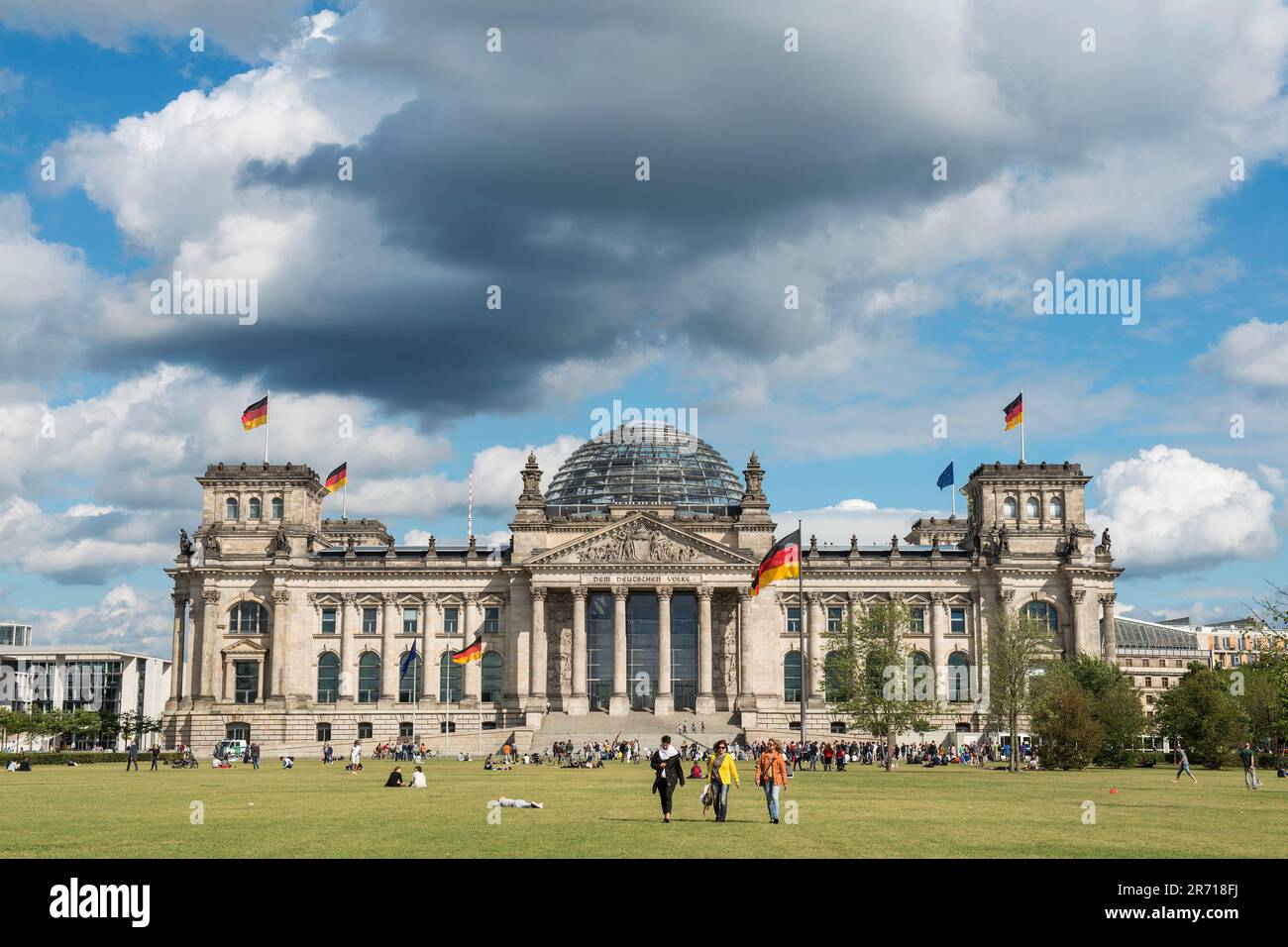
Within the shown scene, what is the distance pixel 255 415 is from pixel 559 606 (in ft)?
105

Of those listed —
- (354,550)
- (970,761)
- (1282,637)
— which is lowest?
(970,761)

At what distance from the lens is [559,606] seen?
404 feet

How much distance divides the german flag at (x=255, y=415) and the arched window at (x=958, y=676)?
6584 centimetres

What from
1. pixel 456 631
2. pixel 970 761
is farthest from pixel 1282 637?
pixel 456 631

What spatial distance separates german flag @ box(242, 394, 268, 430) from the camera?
386 ft

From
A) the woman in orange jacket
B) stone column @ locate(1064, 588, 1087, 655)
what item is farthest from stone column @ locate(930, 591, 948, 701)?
the woman in orange jacket

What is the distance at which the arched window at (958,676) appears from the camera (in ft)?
405

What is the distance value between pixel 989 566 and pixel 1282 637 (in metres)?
55.9

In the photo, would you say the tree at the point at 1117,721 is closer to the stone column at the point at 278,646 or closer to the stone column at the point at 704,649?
the stone column at the point at 704,649

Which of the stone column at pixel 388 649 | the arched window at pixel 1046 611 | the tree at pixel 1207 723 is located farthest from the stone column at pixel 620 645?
the tree at pixel 1207 723

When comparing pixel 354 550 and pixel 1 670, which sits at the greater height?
pixel 354 550

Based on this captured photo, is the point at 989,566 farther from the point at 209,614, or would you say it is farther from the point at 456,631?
the point at 209,614

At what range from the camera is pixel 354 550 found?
129250mm
